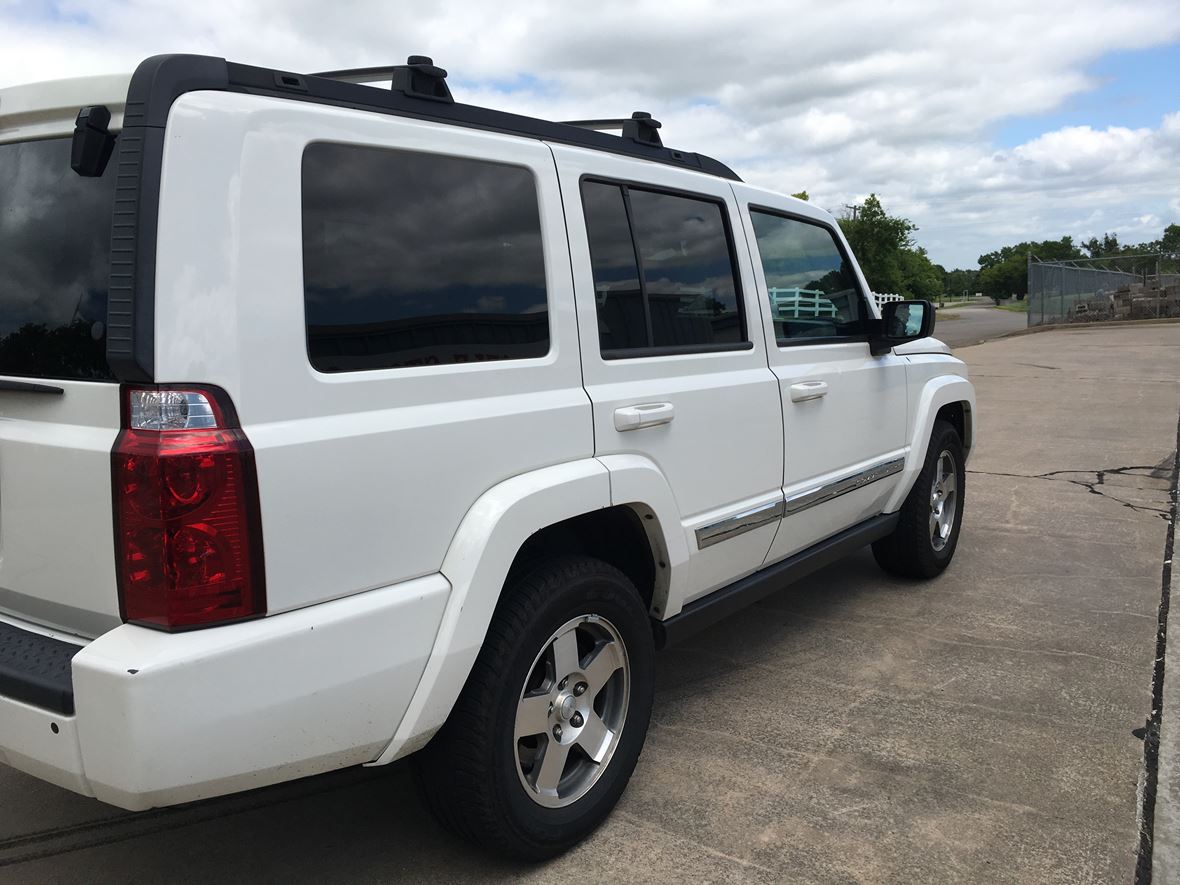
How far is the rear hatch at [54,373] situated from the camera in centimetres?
A: 203

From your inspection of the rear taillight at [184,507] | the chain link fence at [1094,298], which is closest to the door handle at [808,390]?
the rear taillight at [184,507]

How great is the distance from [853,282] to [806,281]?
534 millimetres

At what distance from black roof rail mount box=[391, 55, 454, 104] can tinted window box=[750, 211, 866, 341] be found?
158 centimetres

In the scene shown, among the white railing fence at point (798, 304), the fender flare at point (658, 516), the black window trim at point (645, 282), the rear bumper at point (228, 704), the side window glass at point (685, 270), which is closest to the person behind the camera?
the rear bumper at point (228, 704)

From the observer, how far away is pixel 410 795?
3.11 m

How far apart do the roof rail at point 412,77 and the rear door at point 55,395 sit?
70 centimetres

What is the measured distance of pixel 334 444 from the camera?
2.07 meters

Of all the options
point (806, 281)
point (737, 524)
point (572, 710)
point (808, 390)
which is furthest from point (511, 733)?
point (806, 281)

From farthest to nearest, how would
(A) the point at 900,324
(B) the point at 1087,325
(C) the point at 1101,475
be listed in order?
(B) the point at 1087,325
(C) the point at 1101,475
(A) the point at 900,324

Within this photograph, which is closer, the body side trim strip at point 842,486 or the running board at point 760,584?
the running board at point 760,584

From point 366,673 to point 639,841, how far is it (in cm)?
114

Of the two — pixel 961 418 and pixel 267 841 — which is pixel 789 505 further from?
pixel 961 418

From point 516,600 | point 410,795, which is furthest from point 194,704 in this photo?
point 410,795

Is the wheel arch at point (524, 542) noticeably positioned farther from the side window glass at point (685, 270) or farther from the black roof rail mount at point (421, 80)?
the black roof rail mount at point (421, 80)
